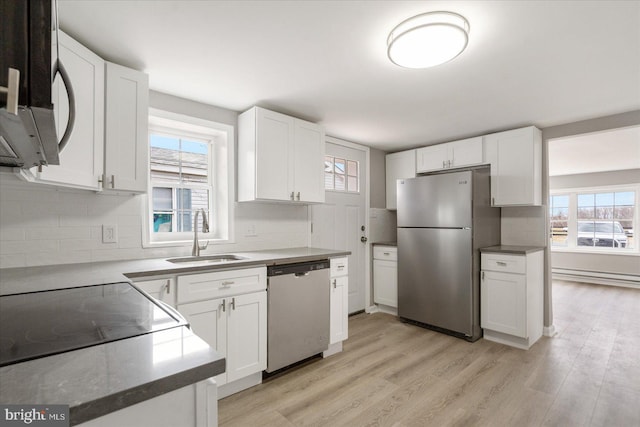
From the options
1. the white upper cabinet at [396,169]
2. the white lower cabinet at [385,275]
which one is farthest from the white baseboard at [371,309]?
the white upper cabinet at [396,169]

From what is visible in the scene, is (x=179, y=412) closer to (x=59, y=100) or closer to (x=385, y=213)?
(x=59, y=100)

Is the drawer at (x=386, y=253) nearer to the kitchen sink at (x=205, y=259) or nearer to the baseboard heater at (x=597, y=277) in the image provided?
the kitchen sink at (x=205, y=259)

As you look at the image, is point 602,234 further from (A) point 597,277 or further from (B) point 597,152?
(B) point 597,152

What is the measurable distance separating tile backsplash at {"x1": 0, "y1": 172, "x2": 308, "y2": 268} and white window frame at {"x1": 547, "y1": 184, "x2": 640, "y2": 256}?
7449 millimetres

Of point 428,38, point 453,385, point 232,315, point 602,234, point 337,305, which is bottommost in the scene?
point 453,385

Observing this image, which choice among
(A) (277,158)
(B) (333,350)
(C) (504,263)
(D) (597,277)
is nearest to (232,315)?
(B) (333,350)

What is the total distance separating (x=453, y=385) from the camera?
7.41ft

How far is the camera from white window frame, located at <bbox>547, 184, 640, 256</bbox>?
228 inches

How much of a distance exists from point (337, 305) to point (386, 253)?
1409mm

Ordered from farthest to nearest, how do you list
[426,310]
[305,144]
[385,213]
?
[385,213], [426,310], [305,144]

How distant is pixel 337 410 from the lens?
1.95 meters

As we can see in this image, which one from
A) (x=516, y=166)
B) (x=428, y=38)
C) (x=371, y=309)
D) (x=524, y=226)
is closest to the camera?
(x=428, y=38)

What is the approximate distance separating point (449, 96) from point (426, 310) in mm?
2271

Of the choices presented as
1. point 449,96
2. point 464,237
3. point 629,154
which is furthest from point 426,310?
point 629,154
